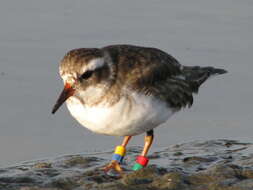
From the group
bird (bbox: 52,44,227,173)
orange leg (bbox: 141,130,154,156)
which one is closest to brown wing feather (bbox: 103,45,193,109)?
bird (bbox: 52,44,227,173)

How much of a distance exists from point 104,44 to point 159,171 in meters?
3.37

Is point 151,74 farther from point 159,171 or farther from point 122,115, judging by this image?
point 159,171

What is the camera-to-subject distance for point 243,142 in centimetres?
1064

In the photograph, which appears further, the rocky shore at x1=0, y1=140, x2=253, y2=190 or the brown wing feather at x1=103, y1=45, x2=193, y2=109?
the brown wing feather at x1=103, y1=45, x2=193, y2=109

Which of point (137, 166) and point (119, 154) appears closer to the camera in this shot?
point (137, 166)

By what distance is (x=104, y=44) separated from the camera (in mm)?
12633

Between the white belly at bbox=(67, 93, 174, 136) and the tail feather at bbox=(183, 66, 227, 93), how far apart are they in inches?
50.3

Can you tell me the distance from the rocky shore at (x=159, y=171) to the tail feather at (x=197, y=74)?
0.76m

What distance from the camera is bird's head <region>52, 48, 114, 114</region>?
909 cm

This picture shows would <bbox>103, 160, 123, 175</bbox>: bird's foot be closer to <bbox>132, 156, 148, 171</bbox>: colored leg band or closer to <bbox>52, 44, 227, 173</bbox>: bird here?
<bbox>52, 44, 227, 173</bbox>: bird

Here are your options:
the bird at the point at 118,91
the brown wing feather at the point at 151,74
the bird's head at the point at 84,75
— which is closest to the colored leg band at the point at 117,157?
the bird at the point at 118,91

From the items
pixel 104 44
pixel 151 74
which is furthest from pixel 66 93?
pixel 104 44

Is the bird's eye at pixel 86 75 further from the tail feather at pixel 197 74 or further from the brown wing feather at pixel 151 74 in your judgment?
the tail feather at pixel 197 74

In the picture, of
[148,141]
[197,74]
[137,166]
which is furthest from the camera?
[197,74]
